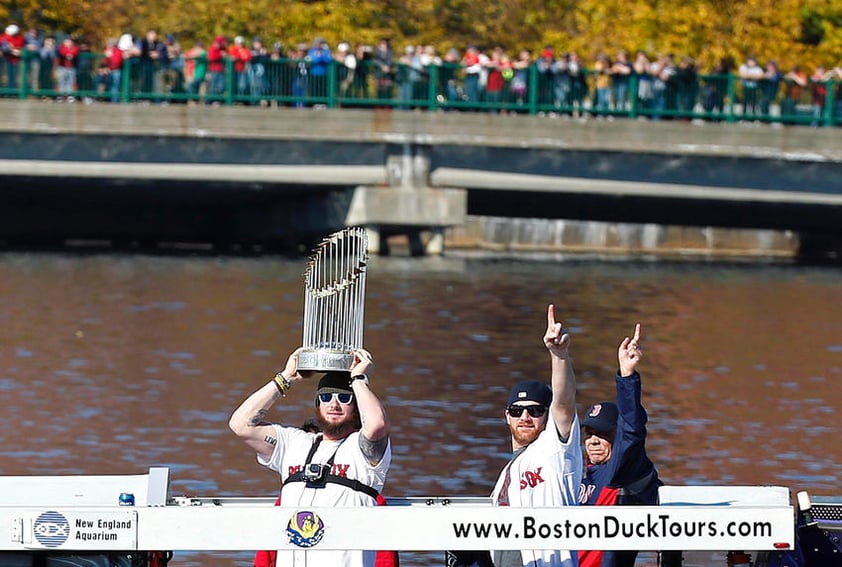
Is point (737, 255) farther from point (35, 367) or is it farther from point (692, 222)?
point (35, 367)

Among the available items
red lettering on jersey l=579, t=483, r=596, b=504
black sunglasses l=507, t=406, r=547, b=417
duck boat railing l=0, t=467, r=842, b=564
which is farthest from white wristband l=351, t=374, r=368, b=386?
red lettering on jersey l=579, t=483, r=596, b=504

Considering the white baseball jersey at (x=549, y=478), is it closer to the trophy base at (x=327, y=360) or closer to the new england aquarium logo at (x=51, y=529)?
the trophy base at (x=327, y=360)

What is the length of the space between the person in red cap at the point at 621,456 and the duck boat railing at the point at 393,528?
0.80 meters

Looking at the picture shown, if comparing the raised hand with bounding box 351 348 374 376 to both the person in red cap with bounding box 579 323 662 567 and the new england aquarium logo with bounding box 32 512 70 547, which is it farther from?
the new england aquarium logo with bounding box 32 512 70 547

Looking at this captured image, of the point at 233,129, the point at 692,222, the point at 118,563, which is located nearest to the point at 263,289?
the point at 233,129

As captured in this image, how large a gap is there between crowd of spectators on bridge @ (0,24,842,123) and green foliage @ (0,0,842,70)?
14524 millimetres

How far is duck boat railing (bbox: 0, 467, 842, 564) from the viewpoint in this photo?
27.5 feet

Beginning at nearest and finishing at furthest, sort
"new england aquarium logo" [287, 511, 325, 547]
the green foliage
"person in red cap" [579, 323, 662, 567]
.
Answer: "new england aquarium logo" [287, 511, 325, 547] → "person in red cap" [579, 323, 662, 567] → the green foliage

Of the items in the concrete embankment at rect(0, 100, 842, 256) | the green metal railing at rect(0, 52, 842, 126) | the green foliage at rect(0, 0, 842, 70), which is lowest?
the concrete embankment at rect(0, 100, 842, 256)

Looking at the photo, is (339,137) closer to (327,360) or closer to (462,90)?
(462,90)

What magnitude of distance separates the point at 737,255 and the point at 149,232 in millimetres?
17466

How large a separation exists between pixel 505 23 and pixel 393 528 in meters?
59.7

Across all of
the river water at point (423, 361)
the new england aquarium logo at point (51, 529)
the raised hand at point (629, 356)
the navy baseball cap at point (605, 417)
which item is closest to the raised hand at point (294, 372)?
the new england aquarium logo at point (51, 529)

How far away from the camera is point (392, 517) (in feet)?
27.5
